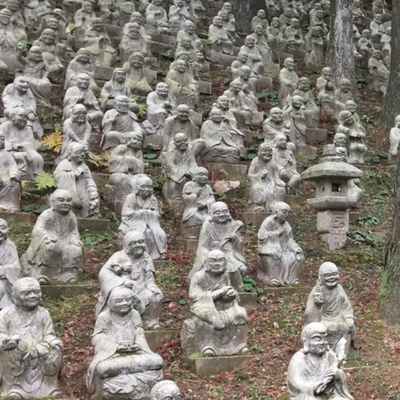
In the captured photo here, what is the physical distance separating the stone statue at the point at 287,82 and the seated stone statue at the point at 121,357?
1161 centimetres

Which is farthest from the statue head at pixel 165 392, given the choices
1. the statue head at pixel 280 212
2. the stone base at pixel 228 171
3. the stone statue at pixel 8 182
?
the stone base at pixel 228 171

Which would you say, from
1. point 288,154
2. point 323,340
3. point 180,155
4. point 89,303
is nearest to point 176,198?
point 180,155

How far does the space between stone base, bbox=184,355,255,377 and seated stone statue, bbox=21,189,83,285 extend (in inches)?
88.5

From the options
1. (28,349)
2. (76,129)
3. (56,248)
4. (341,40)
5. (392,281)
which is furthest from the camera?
(341,40)

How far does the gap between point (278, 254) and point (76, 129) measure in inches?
191

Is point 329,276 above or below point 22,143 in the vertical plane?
below

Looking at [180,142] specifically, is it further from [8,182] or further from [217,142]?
[8,182]

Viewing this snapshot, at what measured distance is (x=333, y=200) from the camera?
12961 mm

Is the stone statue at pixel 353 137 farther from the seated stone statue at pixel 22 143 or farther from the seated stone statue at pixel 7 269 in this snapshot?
the seated stone statue at pixel 7 269

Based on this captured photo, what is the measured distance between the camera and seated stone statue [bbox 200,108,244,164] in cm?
1533

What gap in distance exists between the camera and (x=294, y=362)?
754 centimetres

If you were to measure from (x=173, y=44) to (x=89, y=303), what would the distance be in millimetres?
13282

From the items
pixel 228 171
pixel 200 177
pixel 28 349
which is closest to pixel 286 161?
pixel 228 171

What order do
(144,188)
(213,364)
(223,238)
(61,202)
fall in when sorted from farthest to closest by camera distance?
(144,188) → (223,238) → (61,202) → (213,364)
